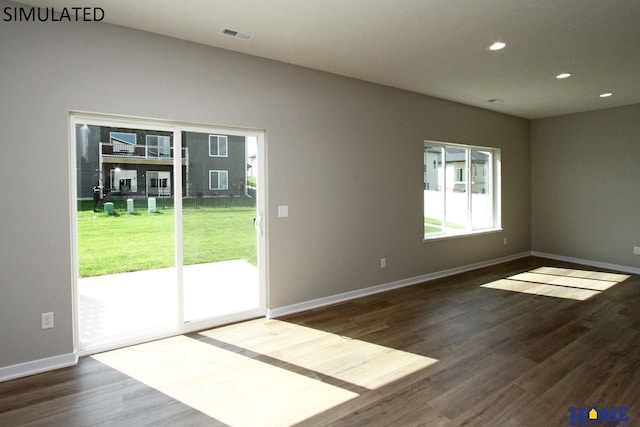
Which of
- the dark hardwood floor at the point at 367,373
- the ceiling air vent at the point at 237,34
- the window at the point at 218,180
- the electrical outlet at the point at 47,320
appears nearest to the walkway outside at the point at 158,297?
the dark hardwood floor at the point at 367,373

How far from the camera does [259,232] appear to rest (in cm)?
378

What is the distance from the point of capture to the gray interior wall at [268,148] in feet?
8.50

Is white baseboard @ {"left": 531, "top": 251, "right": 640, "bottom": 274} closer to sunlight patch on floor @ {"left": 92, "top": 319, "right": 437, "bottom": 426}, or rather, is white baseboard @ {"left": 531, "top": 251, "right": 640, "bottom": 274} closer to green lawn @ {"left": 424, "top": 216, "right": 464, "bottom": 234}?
green lawn @ {"left": 424, "top": 216, "right": 464, "bottom": 234}

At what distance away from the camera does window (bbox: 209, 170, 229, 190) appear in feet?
11.7

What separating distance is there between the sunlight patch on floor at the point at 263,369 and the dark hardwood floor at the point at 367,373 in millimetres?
10

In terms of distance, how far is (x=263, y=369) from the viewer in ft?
8.86

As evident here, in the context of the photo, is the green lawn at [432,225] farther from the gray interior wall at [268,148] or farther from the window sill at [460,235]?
the gray interior wall at [268,148]

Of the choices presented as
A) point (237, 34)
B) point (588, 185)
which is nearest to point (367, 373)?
point (237, 34)

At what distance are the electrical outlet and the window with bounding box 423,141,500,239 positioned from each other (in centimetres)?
454

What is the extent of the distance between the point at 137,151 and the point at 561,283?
228 inches

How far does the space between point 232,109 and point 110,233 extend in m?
1.67

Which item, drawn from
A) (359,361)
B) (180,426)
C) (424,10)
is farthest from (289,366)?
(424,10)

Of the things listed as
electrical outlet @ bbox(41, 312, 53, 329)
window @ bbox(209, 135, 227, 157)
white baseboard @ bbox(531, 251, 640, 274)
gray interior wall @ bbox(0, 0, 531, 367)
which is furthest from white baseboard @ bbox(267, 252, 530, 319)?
electrical outlet @ bbox(41, 312, 53, 329)

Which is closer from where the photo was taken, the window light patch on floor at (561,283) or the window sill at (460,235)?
the window light patch on floor at (561,283)
